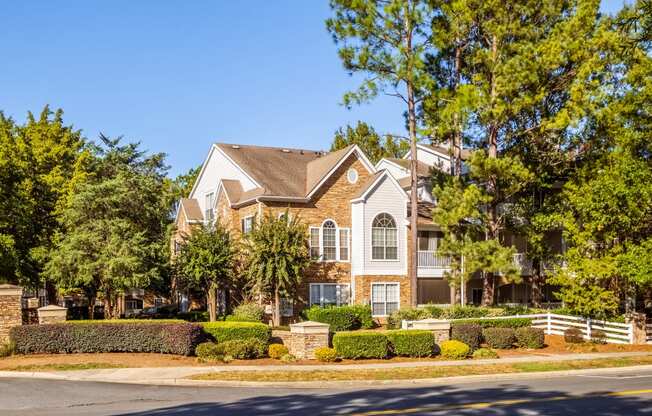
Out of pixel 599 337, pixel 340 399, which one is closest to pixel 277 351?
pixel 340 399

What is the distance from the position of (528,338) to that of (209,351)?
42.8ft

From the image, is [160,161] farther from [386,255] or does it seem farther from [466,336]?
[466,336]

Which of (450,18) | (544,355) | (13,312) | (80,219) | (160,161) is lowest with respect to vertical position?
(544,355)

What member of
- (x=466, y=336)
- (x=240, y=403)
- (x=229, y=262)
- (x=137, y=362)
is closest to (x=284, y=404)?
(x=240, y=403)

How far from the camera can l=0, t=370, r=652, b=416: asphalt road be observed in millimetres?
14766

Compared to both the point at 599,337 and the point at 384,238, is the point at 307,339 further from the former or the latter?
the point at 384,238

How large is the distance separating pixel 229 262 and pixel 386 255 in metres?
8.50

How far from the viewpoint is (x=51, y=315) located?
26.8 meters

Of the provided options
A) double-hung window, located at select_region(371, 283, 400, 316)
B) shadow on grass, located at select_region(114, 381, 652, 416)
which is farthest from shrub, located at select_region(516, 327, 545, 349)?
shadow on grass, located at select_region(114, 381, 652, 416)

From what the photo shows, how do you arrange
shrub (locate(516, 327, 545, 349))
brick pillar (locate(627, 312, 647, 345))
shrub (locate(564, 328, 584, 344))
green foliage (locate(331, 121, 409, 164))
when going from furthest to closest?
green foliage (locate(331, 121, 409, 164)), brick pillar (locate(627, 312, 647, 345)), shrub (locate(564, 328, 584, 344)), shrub (locate(516, 327, 545, 349))

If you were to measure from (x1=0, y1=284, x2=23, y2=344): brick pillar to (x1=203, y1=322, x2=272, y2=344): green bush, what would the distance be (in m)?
6.45

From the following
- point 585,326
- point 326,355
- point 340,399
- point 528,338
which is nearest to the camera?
point 340,399

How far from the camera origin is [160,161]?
5725 cm

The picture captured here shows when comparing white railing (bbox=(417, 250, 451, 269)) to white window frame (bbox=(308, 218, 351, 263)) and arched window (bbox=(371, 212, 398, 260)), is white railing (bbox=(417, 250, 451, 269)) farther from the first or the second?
white window frame (bbox=(308, 218, 351, 263))
